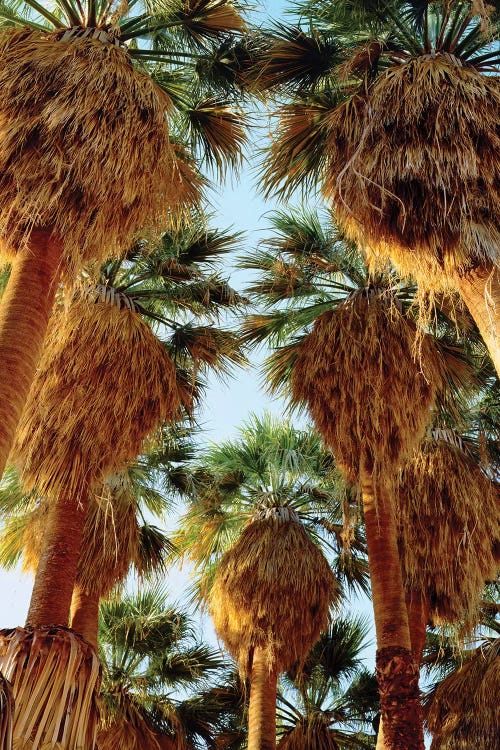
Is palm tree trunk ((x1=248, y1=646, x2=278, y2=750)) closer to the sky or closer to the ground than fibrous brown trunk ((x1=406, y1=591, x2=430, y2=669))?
closer to the ground

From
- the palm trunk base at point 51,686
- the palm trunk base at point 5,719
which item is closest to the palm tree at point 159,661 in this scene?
the palm trunk base at point 51,686

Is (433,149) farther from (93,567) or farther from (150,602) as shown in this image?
(150,602)

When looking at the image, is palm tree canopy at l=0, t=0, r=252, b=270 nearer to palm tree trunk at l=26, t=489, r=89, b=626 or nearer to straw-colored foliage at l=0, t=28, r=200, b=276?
straw-colored foliage at l=0, t=28, r=200, b=276

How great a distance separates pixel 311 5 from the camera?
754 cm

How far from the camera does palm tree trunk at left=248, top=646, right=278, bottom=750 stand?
1048 cm

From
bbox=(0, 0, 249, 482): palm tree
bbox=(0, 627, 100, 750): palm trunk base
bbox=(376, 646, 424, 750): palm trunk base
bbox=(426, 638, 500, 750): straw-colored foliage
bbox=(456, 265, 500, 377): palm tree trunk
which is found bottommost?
bbox=(0, 627, 100, 750): palm trunk base

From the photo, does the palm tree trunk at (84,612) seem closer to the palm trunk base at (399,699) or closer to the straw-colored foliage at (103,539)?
the straw-colored foliage at (103,539)

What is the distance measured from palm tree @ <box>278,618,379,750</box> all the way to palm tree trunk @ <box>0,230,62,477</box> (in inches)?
356

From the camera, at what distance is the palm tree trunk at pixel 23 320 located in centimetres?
500

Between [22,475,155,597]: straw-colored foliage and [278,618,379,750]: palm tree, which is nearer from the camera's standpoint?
[22,475,155,597]: straw-colored foliage

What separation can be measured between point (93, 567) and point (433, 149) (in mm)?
5930

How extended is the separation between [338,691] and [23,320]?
1028 cm

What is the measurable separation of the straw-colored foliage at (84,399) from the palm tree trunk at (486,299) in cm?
317

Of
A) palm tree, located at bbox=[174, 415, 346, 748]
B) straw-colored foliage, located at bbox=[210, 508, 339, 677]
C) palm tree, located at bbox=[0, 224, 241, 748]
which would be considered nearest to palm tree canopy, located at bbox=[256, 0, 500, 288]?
palm tree, located at bbox=[0, 224, 241, 748]
